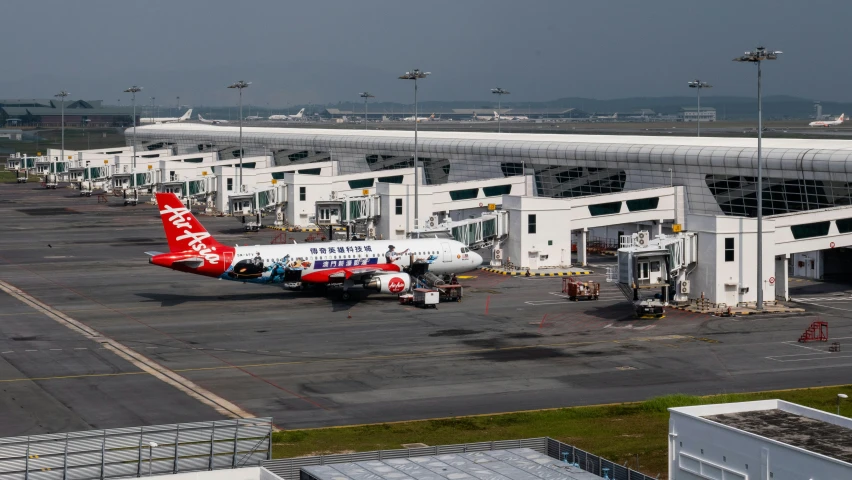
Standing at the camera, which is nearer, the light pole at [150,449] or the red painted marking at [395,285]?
the light pole at [150,449]

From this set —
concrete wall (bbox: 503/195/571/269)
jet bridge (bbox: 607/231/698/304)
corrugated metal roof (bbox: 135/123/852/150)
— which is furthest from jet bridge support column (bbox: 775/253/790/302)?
concrete wall (bbox: 503/195/571/269)

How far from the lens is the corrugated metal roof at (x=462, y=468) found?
29.1 meters

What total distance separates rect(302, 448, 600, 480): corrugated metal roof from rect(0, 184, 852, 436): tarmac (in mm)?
16973

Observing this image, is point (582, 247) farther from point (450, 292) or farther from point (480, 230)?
point (450, 292)

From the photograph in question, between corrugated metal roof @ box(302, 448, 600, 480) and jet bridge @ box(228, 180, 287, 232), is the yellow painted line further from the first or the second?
jet bridge @ box(228, 180, 287, 232)

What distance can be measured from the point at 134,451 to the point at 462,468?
8.90 m

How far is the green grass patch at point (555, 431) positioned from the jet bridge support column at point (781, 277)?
30.2m

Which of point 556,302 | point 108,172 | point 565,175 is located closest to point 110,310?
point 556,302

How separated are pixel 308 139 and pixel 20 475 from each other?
15007 cm

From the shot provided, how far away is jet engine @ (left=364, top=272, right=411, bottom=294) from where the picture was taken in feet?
260

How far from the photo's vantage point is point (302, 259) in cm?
7988

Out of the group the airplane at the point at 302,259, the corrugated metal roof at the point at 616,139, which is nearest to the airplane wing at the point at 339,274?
the airplane at the point at 302,259

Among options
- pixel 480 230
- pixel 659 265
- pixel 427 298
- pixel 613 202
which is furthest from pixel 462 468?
pixel 613 202

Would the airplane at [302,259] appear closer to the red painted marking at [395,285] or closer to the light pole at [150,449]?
the red painted marking at [395,285]
